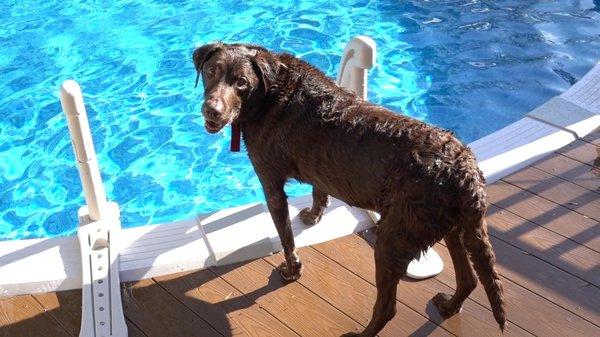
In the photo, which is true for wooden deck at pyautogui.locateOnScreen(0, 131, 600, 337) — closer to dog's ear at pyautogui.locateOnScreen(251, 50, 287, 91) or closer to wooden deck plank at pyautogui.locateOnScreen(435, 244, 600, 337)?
wooden deck plank at pyautogui.locateOnScreen(435, 244, 600, 337)

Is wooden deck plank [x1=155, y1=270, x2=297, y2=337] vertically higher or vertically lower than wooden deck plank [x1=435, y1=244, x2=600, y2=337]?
higher

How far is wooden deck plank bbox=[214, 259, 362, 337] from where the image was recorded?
10.6 ft

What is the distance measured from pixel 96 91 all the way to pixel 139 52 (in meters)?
0.89

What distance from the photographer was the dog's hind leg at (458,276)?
3012 mm

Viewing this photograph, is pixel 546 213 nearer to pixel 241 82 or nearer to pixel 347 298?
pixel 347 298

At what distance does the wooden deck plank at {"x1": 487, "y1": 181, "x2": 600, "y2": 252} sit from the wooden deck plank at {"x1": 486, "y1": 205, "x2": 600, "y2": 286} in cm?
5

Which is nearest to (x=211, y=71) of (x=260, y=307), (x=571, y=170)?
(x=260, y=307)

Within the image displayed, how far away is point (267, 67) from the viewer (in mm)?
3029

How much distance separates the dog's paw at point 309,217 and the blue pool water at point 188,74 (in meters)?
1.70

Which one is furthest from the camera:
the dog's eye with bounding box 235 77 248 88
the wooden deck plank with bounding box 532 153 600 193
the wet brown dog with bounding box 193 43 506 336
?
the wooden deck plank with bounding box 532 153 600 193

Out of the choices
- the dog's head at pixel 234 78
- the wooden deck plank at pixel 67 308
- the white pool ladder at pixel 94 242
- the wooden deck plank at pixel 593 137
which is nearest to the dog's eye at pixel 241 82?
the dog's head at pixel 234 78

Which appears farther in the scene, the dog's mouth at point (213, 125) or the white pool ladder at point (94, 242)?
the white pool ladder at point (94, 242)

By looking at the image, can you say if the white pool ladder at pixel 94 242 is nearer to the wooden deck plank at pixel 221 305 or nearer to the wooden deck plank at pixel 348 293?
the wooden deck plank at pixel 221 305

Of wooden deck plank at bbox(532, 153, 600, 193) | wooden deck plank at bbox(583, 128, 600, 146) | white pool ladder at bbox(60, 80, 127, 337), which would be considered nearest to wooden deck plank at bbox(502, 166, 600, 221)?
wooden deck plank at bbox(532, 153, 600, 193)
